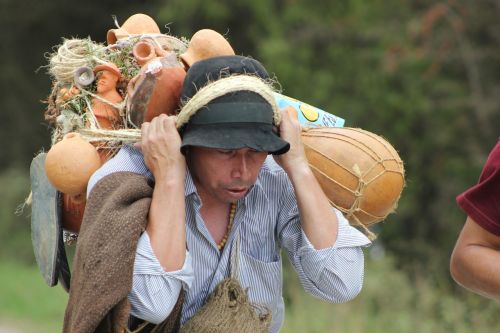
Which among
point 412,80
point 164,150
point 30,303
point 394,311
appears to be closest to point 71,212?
point 164,150

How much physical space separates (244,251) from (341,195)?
0.40 metres

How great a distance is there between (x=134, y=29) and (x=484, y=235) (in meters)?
1.61

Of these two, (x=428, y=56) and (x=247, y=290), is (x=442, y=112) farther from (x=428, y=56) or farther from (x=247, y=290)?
(x=247, y=290)

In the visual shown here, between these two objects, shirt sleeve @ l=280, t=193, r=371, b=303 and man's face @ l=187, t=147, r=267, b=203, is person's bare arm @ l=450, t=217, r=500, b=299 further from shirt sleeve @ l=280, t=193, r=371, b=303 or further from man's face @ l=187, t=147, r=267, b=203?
man's face @ l=187, t=147, r=267, b=203

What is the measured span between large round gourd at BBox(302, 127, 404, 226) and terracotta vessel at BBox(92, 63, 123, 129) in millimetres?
711

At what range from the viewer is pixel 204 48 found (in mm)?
3840

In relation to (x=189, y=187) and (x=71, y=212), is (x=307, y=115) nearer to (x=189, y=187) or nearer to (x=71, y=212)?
(x=189, y=187)

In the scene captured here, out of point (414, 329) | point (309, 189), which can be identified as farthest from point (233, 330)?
point (414, 329)

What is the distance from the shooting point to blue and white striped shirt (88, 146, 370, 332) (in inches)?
141

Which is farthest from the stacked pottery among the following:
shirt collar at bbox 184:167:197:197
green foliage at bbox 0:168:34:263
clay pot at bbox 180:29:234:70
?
green foliage at bbox 0:168:34:263

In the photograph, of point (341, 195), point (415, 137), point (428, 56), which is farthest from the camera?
point (415, 137)

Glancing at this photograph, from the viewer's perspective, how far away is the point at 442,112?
14.5 meters

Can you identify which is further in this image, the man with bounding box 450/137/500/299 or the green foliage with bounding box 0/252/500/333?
the green foliage with bounding box 0/252/500/333

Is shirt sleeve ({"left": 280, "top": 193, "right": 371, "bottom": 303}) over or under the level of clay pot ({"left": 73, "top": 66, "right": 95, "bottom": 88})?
under
